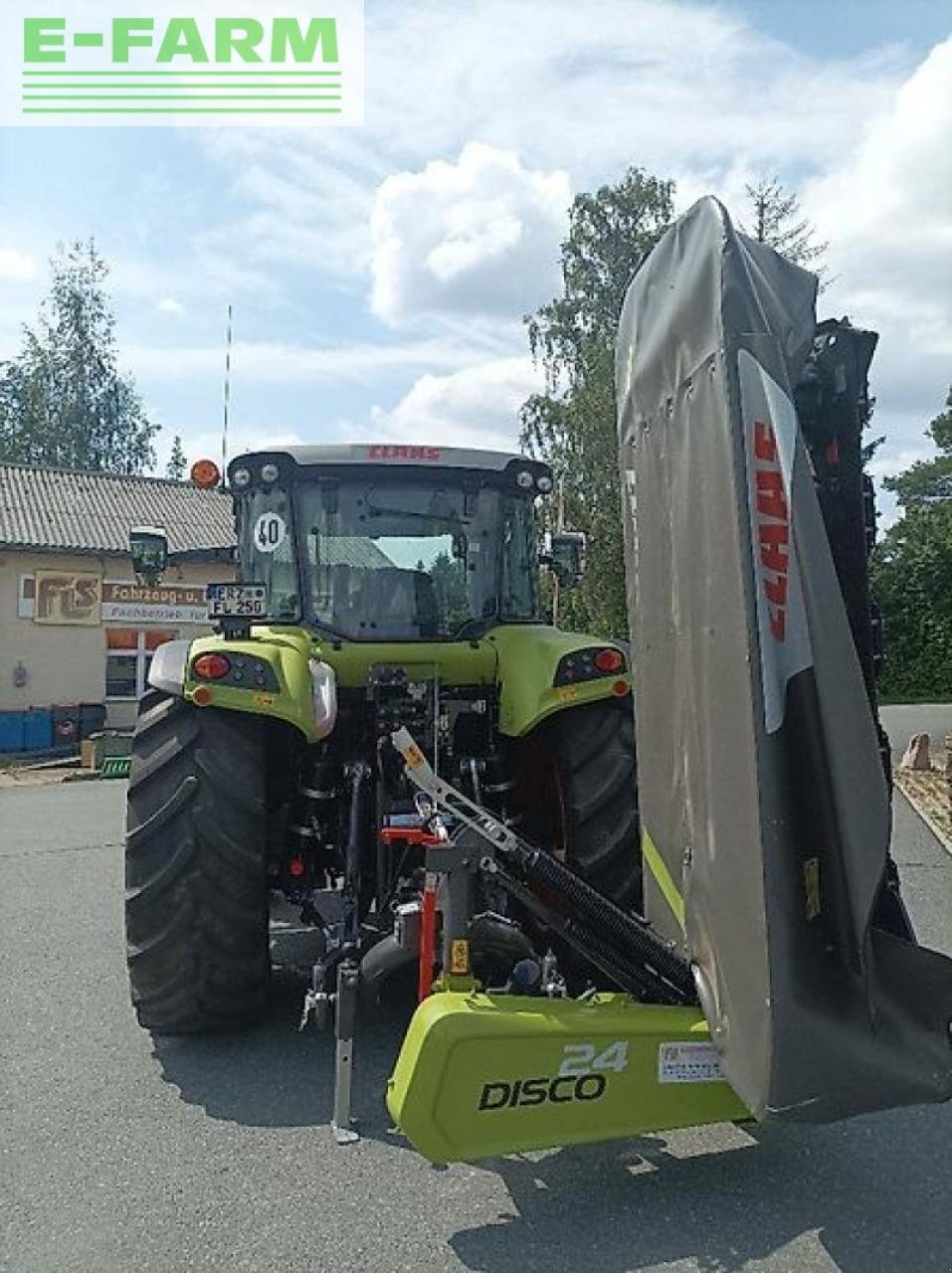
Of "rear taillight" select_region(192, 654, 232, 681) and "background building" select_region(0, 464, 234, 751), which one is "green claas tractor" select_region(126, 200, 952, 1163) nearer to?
"rear taillight" select_region(192, 654, 232, 681)

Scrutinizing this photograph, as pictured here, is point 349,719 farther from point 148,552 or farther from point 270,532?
point 148,552

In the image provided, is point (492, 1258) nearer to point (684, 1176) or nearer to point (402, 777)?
point (684, 1176)

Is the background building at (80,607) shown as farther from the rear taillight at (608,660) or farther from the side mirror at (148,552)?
the rear taillight at (608,660)

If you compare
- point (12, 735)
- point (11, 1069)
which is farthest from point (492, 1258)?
point (12, 735)

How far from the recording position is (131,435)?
1854 inches

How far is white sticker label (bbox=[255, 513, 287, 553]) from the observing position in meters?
5.35

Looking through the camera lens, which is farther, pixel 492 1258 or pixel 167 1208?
pixel 167 1208

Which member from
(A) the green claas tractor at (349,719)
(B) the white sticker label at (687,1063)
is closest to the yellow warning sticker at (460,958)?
(A) the green claas tractor at (349,719)

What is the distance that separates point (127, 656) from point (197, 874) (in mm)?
19978

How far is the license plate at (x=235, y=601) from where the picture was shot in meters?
4.97

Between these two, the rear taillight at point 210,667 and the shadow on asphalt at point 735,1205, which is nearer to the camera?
the shadow on asphalt at point 735,1205

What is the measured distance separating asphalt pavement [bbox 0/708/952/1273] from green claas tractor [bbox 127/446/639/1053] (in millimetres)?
433

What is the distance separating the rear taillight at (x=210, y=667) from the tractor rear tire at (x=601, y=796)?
4.30ft

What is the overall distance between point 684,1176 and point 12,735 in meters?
19.8
